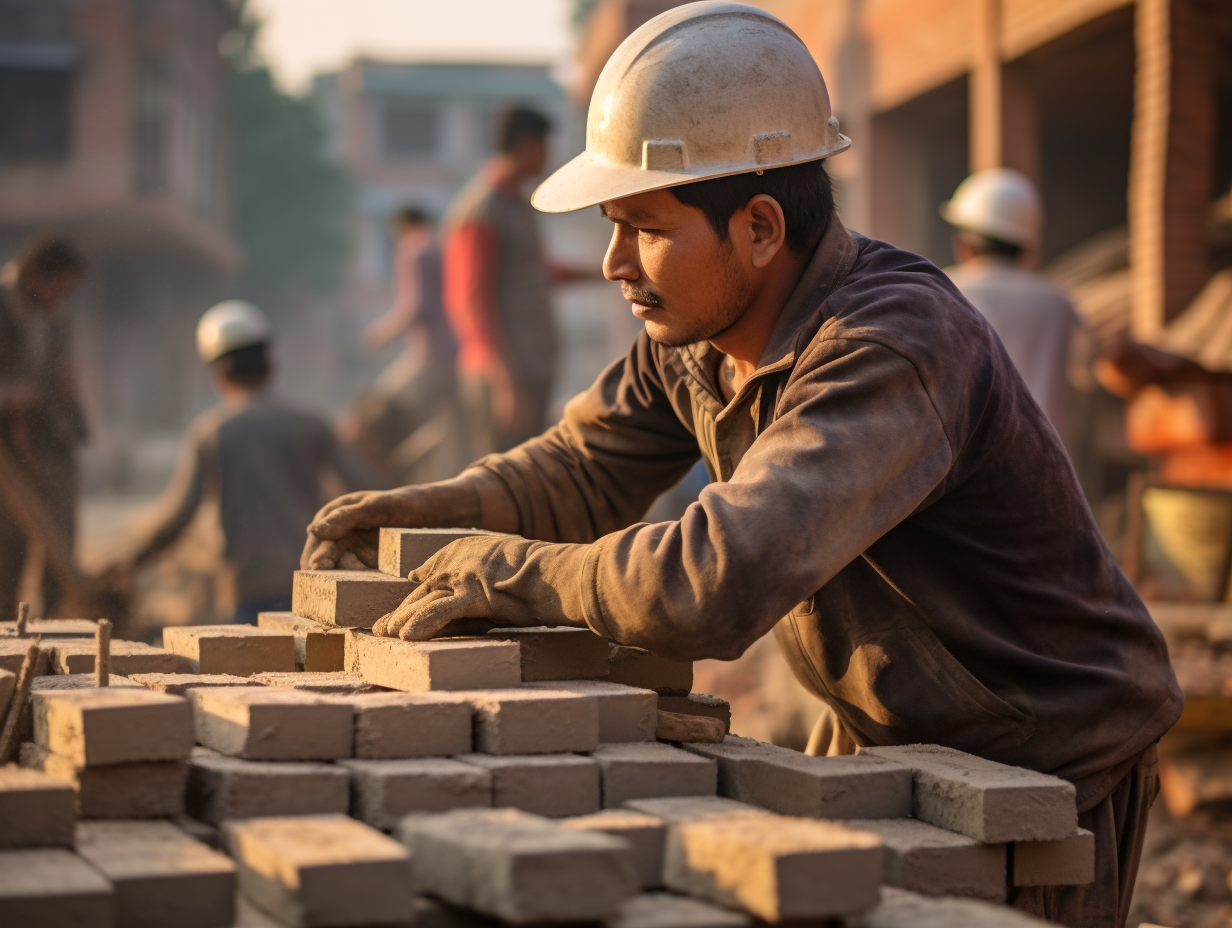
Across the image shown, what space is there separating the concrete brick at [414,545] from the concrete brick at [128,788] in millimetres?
826

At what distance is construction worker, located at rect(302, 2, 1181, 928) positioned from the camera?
2.30m

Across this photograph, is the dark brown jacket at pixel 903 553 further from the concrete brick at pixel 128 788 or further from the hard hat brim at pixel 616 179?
the concrete brick at pixel 128 788

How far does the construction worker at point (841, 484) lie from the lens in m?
2.30

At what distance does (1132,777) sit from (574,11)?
157 ft

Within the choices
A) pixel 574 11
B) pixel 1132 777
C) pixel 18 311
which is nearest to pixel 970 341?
pixel 1132 777

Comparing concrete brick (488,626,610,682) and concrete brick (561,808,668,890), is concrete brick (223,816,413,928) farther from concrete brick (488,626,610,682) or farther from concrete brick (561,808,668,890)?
concrete brick (488,626,610,682)

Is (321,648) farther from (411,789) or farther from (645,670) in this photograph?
(411,789)

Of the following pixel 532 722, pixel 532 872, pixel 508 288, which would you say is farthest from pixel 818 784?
pixel 508 288

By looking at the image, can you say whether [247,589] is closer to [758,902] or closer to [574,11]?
[758,902]

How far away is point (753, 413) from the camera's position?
265 cm

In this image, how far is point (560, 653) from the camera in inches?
102

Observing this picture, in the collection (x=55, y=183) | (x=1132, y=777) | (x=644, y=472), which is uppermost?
(x=55, y=183)

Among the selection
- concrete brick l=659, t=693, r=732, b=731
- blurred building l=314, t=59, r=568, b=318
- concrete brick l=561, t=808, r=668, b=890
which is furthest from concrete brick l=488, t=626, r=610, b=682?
blurred building l=314, t=59, r=568, b=318

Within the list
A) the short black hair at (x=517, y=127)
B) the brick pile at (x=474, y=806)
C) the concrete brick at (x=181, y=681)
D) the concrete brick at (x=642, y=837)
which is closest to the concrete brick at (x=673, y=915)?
the brick pile at (x=474, y=806)
